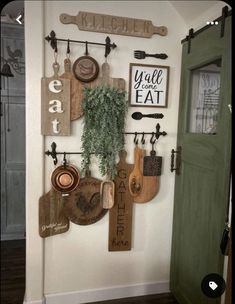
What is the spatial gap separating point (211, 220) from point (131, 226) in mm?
555

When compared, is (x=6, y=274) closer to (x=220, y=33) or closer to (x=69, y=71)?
(x=69, y=71)

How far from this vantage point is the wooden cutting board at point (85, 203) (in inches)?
62.4

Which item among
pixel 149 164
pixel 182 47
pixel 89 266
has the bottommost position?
pixel 89 266

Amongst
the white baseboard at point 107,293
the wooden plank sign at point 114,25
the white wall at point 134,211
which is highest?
the wooden plank sign at point 114,25

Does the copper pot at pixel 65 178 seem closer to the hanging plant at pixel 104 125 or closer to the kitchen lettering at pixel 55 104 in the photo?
the hanging plant at pixel 104 125

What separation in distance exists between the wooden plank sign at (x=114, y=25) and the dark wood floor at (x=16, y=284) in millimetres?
1677

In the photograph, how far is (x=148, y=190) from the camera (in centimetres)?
168

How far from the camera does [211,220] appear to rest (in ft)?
4.43

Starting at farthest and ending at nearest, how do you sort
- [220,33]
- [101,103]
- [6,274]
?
[6,274] < [101,103] < [220,33]

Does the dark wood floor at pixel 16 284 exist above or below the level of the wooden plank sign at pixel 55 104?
below

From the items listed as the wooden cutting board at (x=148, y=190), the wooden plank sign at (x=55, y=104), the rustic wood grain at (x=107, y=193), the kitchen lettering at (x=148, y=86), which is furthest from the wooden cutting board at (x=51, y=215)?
the kitchen lettering at (x=148, y=86)

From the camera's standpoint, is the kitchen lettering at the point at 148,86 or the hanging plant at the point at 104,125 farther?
the kitchen lettering at the point at 148,86

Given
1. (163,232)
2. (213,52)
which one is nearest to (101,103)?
(213,52)

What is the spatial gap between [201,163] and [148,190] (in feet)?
1.34
